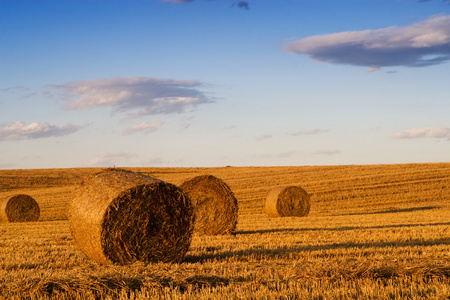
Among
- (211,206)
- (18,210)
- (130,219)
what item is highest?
(130,219)

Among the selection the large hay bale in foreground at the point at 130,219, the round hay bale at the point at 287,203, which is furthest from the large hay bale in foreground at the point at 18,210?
the large hay bale in foreground at the point at 130,219

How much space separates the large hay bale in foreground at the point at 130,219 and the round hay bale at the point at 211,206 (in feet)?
15.6

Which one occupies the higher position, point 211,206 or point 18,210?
point 211,206

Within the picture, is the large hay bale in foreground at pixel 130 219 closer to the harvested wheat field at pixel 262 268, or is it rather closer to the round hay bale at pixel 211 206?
the harvested wheat field at pixel 262 268

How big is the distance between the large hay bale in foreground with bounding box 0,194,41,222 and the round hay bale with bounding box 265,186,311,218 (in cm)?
955

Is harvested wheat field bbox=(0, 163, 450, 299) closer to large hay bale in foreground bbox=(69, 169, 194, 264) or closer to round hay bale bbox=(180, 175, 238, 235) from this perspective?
large hay bale in foreground bbox=(69, 169, 194, 264)

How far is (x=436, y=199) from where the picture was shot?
2819 cm

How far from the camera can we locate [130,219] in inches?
366

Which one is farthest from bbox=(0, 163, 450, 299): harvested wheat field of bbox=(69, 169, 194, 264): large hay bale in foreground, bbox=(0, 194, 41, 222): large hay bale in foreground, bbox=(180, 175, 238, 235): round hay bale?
bbox=(0, 194, 41, 222): large hay bale in foreground

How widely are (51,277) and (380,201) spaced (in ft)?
77.2

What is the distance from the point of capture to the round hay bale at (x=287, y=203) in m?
21.2

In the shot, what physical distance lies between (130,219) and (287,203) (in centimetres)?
1287

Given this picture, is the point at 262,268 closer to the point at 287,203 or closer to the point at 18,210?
the point at 287,203

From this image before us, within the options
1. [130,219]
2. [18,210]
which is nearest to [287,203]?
[18,210]
